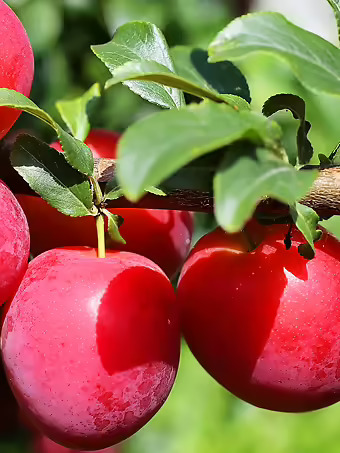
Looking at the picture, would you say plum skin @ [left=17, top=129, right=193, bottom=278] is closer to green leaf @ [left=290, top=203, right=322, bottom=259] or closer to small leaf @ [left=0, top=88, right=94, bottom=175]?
small leaf @ [left=0, top=88, right=94, bottom=175]

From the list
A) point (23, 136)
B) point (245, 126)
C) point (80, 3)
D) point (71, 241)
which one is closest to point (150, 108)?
point (80, 3)

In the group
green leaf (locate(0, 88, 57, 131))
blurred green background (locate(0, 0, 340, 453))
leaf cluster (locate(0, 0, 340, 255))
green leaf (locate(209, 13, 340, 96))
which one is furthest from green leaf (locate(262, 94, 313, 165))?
blurred green background (locate(0, 0, 340, 453))

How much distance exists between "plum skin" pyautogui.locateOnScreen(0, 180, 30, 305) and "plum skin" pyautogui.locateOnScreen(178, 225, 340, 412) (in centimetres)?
16

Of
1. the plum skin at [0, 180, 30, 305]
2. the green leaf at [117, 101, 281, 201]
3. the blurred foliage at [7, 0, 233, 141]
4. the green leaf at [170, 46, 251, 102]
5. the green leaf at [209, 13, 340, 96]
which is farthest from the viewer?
the blurred foliage at [7, 0, 233, 141]

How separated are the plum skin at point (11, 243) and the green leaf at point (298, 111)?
0.25 m

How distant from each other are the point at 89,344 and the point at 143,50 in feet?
0.96

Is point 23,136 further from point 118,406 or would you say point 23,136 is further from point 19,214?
point 118,406

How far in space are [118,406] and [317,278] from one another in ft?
0.70

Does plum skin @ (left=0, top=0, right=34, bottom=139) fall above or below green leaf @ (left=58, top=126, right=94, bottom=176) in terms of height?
above

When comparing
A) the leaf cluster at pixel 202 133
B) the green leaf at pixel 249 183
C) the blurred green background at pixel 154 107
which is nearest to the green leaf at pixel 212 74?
the leaf cluster at pixel 202 133

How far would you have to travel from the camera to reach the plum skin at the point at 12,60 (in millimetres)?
606

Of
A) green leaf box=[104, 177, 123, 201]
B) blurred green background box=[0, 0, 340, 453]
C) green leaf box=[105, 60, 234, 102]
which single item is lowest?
blurred green background box=[0, 0, 340, 453]

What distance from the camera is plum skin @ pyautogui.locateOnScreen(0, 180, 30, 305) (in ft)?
1.99

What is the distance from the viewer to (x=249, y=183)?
0.43 meters
